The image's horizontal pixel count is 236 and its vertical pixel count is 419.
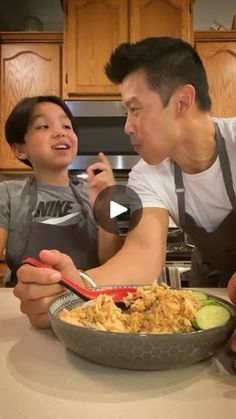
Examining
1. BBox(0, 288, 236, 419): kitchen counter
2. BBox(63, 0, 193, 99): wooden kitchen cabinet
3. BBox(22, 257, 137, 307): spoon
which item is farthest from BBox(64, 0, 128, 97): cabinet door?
BBox(0, 288, 236, 419): kitchen counter

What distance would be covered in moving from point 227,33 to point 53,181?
2043 millimetres

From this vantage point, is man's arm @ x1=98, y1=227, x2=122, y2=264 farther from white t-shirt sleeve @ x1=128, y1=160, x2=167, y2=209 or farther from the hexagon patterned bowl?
the hexagon patterned bowl

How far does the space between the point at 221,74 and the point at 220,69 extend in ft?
0.11

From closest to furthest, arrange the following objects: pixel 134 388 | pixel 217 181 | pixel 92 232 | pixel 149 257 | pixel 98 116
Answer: pixel 134 388 < pixel 149 257 < pixel 217 181 < pixel 92 232 < pixel 98 116

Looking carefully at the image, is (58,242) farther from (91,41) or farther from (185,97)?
(91,41)

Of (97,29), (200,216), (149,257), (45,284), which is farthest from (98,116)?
(45,284)

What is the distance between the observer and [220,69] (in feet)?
9.30

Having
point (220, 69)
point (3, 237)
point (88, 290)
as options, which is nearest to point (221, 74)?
point (220, 69)

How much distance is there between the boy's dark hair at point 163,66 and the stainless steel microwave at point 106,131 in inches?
55.6

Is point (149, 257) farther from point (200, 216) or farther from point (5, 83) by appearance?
point (5, 83)

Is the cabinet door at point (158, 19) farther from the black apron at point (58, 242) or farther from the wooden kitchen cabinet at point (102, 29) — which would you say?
the black apron at point (58, 242)

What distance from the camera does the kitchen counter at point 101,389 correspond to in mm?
404

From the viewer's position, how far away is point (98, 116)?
2.65m

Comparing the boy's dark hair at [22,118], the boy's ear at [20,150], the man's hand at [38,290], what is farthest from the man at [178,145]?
the man's hand at [38,290]
